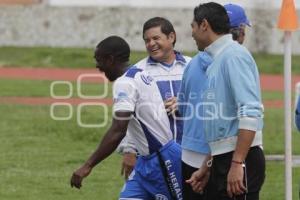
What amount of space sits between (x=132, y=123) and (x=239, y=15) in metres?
1.17

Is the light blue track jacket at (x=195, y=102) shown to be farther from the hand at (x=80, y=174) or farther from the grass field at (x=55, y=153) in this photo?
the grass field at (x=55, y=153)

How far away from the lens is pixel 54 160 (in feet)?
40.4

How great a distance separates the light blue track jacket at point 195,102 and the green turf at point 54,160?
4.08 meters

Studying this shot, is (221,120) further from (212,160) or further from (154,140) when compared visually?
(154,140)

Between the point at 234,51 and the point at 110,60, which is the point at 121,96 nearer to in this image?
the point at 110,60

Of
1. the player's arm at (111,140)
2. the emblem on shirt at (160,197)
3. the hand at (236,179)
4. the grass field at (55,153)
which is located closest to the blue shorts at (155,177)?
the emblem on shirt at (160,197)

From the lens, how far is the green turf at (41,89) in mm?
20578

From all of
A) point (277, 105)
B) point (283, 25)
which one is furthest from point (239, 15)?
point (277, 105)

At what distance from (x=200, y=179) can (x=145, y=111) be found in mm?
1054

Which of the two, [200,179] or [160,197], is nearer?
[200,179]

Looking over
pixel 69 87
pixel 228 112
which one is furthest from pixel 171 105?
pixel 69 87

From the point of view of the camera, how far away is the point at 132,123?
6820mm

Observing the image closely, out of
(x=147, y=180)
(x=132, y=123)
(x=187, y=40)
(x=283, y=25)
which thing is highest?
(x=283, y=25)

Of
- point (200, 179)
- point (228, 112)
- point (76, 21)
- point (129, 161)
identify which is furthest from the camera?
point (76, 21)
